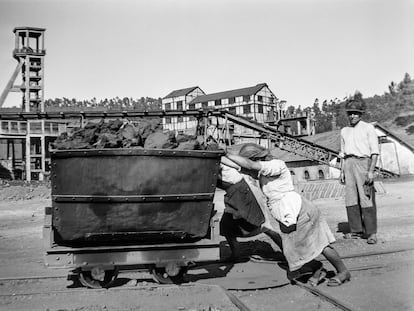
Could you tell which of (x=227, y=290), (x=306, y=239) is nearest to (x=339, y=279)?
(x=306, y=239)

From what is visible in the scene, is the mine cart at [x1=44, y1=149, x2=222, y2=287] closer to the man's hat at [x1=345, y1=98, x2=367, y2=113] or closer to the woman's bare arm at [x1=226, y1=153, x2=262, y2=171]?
the woman's bare arm at [x1=226, y1=153, x2=262, y2=171]

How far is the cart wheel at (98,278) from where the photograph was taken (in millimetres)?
4516

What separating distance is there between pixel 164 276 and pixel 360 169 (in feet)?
12.7

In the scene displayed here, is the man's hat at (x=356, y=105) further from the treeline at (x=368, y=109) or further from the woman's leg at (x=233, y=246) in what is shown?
the treeline at (x=368, y=109)

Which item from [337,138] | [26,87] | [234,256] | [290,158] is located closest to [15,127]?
[26,87]

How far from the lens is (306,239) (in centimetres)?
457

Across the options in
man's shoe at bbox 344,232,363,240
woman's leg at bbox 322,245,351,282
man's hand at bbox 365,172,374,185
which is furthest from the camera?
man's shoe at bbox 344,232,363,240

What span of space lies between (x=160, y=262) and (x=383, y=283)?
256 centimetres

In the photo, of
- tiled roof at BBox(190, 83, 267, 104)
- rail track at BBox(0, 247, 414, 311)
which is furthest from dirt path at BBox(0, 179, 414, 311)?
tiled roof at BBox(190, 83, 267, 104)

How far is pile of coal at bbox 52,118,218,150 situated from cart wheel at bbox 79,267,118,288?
1425mm

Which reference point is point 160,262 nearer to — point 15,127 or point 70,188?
point 70,188

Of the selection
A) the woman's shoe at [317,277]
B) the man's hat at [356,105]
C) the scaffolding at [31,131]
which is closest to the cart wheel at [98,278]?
the woman's shoe at [317,277]

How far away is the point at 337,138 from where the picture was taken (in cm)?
3428

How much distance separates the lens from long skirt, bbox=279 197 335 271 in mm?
4531
